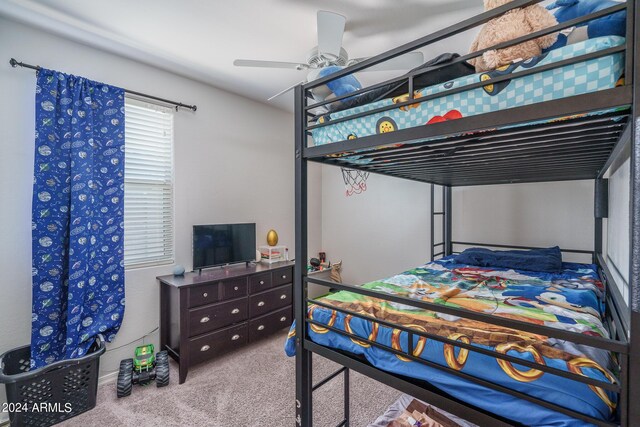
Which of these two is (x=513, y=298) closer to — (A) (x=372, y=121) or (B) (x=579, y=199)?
(A) (x=372, y=121)

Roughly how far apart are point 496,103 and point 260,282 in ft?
8.43

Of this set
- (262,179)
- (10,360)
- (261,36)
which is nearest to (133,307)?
(10,360)

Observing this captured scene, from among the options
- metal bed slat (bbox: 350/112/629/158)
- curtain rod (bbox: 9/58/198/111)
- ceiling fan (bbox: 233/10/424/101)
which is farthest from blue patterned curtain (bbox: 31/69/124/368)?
metal bed slat (bbox: 350/112/629/158)

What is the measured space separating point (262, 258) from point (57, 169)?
1.95 metres

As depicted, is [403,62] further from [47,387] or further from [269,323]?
[47,387]

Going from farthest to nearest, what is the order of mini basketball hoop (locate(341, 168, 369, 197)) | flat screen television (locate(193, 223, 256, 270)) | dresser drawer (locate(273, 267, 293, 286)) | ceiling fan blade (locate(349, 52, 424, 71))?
mini basketball hoop (locate(341, 168, 369, 197)) → dresser drawer (locate(273, 267, 293, 286)) → flat screen television (locate(193, 223, 256, 270)) → ceiling fan blade (locate(349, 52, 424, 71))

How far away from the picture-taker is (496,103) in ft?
2.85

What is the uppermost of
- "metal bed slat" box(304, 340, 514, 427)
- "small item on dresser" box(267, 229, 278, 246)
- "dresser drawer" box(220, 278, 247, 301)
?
"small item on dresser" box(267, 229, 278, 246)

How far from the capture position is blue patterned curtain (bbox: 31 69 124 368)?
2.05m

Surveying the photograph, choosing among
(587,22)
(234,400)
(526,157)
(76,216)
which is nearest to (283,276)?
(234,400)

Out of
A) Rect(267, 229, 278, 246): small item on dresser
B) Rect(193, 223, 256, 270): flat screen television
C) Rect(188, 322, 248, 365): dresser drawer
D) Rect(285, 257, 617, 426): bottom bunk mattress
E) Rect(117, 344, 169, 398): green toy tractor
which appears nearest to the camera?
Rect(285, 257, 617, 426): bottom bunk mattress

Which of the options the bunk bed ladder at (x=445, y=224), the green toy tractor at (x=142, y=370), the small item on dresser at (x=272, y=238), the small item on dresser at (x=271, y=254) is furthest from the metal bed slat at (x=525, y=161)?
the green toy tractor at (x=142, y=370)

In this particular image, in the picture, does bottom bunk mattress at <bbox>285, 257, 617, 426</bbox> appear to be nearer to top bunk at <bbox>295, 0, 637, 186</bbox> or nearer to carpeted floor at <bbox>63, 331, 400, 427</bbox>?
top bunk at <bbox>295, 0, 637, 186</bbox>

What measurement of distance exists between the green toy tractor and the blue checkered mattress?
A: 93.8 inches
